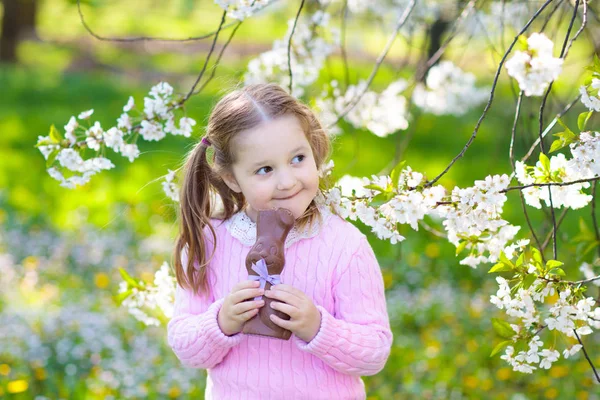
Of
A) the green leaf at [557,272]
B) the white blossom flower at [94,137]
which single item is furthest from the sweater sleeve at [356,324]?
the white blossom flower at [94,137]

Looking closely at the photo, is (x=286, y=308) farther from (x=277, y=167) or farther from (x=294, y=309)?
(x=277, y=167)

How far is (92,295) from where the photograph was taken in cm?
362

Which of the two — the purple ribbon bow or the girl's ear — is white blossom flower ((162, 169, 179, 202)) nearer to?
the girl's ear

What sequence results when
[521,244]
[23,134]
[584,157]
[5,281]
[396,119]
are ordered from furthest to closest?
[23,134] < [5,281] < [396,119] < [521,244] < [584,157]

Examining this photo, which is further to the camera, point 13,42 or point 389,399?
point 13,42

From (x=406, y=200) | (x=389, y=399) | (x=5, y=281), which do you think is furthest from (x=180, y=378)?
(x=406, y=200)

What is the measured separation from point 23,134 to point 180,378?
3.38m

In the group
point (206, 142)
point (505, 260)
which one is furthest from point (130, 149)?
point (505, 260)

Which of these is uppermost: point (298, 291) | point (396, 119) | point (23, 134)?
point (23, 134)

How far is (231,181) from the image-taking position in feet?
5.49

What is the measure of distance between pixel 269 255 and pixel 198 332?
0.89ft

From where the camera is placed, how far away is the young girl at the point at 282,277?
1531mm

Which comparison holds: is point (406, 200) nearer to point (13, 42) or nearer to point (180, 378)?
point (180, 378)

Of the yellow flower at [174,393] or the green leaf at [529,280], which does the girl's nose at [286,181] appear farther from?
the yellow flower at [174,393]
